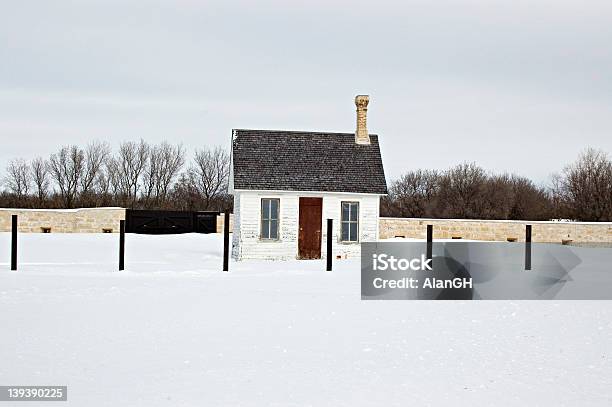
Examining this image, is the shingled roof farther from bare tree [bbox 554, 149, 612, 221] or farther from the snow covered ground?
bare tree [bbox 554, 149, 612, 221]

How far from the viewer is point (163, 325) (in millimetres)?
10547

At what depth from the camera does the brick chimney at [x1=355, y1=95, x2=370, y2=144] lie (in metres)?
24.2

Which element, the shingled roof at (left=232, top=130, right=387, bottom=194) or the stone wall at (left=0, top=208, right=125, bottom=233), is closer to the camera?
the shingled roof at (left=232, top=130, right=387, bottom=194)

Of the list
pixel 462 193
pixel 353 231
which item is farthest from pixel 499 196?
pixel 353 231

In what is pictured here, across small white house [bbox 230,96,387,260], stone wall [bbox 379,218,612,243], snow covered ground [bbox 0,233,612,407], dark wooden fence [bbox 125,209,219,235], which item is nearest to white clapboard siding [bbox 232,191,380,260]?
small white house [bbox 230,96,387,260]

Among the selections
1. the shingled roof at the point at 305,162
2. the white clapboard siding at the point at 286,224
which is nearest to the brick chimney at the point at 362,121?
the shingled roof at the point at 305,162

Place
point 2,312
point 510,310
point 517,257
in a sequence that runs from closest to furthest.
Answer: point 2,312
point 510,310
point 517,257

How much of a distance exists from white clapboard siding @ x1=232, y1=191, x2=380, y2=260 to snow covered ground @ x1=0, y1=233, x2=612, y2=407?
21.8 ft

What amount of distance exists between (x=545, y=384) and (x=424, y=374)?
1266 mm

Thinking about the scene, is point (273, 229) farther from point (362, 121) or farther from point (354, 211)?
point (362, 121)

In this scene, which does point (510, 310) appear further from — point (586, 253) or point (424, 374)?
point (586, 253)

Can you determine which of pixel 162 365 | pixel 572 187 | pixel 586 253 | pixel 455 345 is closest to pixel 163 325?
pixel 162 365

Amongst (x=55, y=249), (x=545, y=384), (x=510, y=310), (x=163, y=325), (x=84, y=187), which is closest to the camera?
Answer: (x=545, y=384)

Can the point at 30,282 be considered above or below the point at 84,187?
below
